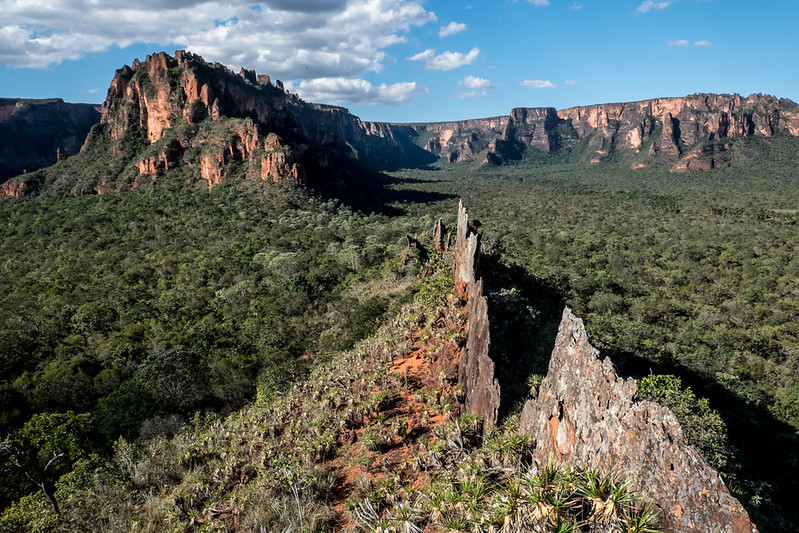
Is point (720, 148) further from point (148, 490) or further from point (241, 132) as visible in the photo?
point (148, 490)

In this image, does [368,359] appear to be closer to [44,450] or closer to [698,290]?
[44,450]

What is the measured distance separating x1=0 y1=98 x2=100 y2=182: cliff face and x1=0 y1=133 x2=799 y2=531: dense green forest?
213 feet

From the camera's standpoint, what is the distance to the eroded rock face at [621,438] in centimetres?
508

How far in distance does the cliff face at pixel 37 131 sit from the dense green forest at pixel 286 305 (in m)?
64.9

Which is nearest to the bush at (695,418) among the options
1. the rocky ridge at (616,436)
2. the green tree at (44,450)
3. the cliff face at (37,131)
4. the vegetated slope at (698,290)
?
the vegetated slope at (698,290)

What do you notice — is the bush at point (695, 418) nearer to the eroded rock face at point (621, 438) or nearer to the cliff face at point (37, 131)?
the eroded rock face at point (621, 438)

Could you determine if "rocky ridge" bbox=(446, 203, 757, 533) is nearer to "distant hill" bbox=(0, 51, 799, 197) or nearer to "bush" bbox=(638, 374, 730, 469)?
"bush" bbox=(638, 374, 730, 469)

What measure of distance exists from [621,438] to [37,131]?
182 meters

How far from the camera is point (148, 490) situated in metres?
13.4

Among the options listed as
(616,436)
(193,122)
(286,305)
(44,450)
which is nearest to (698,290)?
(286,305)

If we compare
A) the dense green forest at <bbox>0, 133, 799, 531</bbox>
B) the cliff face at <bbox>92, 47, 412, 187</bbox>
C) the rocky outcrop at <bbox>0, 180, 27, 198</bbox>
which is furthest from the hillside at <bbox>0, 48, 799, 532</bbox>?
the cliff face at <bbox>92, 47, 412, 187</bbox>

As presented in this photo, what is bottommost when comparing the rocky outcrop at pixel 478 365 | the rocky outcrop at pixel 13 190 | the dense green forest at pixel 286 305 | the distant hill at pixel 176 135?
the dense green forest at pixel 286 305

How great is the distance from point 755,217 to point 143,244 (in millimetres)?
92504

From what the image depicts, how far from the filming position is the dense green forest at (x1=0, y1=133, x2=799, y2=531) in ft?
60.2
